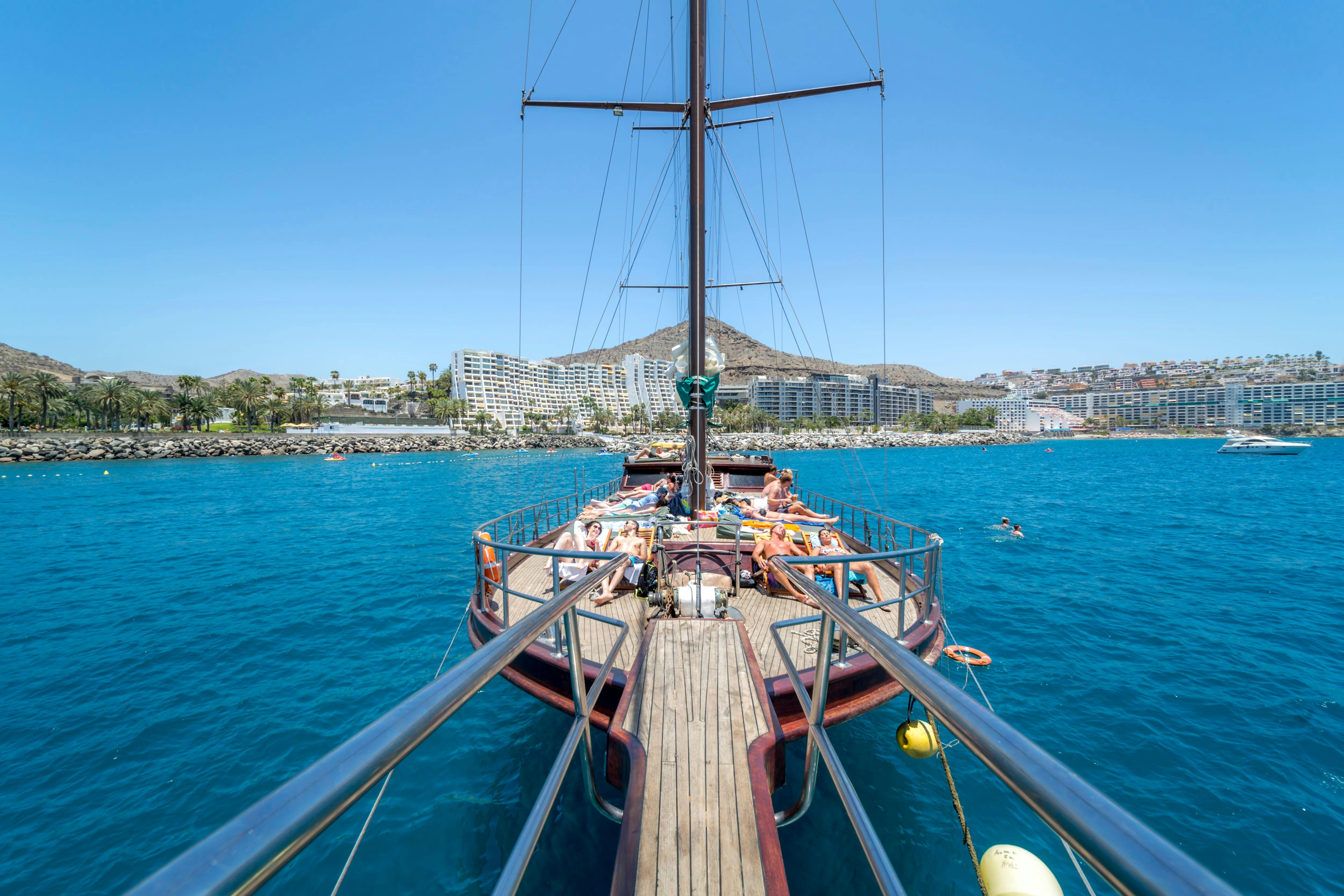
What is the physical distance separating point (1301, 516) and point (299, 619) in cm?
3877

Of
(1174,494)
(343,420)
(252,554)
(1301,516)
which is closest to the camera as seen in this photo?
(252,554)

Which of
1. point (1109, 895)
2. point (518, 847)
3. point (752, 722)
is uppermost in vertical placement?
point (518, 847)

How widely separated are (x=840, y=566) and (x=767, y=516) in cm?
315

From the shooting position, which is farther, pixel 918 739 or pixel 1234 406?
pixel 1234 406

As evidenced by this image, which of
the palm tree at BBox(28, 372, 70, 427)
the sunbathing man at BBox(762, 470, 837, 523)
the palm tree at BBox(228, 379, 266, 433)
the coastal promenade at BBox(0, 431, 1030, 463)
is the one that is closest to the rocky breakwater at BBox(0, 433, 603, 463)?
the coastal promenade at BBox(0, 431, 1030, 463)

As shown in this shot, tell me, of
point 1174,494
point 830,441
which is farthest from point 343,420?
point 1174,494

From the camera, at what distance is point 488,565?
6.90m

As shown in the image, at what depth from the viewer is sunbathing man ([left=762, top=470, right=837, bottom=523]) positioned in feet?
30.9

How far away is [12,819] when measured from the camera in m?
5.49

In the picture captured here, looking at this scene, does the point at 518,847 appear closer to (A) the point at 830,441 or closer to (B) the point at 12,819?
(B) the point at 12,819

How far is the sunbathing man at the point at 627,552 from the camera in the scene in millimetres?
6184

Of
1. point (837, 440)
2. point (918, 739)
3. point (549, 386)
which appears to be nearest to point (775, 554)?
point (918, 739)

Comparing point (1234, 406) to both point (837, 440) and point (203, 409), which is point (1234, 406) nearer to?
point (837, 440)

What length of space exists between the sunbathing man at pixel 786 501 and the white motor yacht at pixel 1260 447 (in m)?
101
